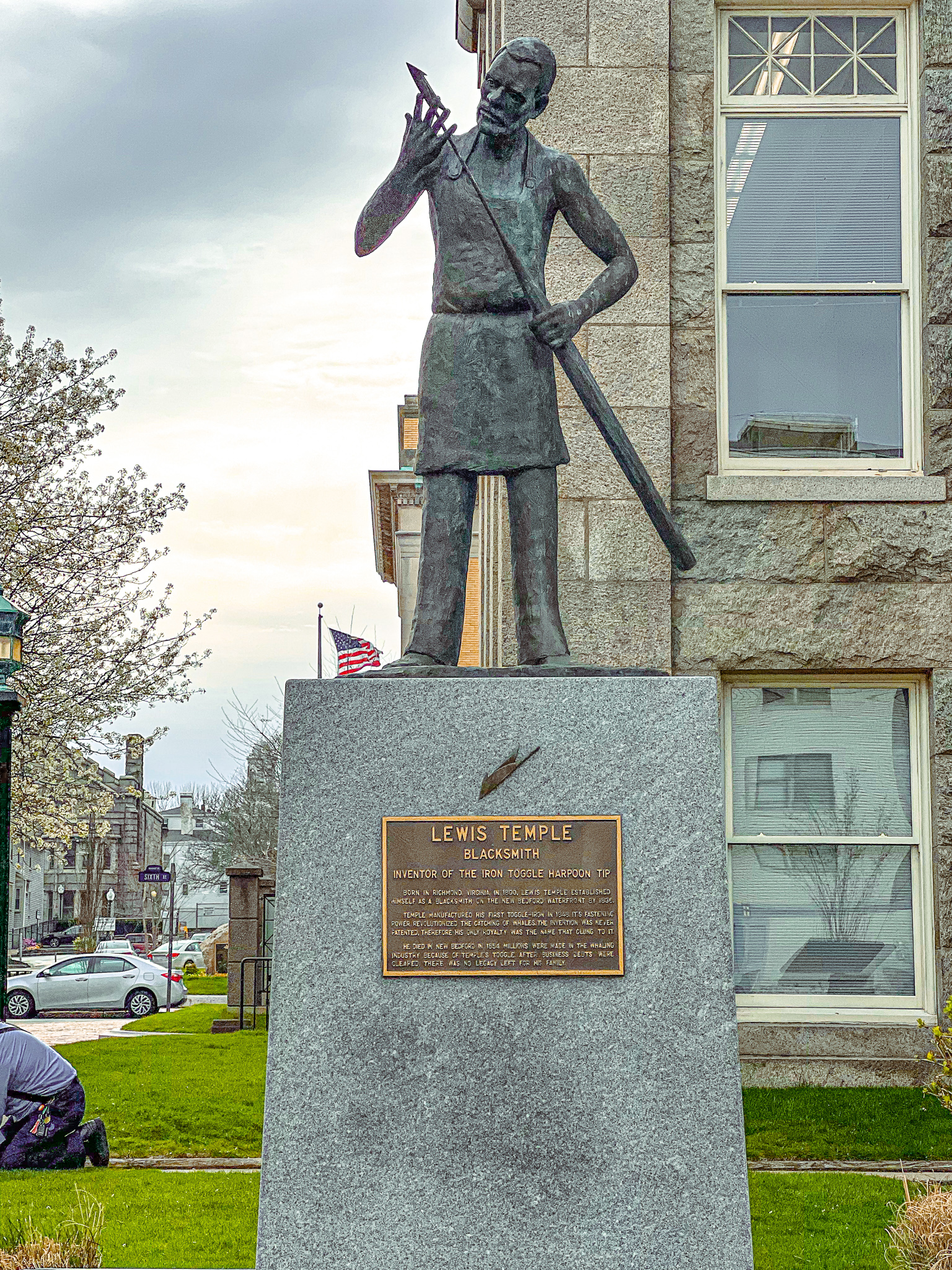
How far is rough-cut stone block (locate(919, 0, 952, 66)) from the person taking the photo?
11.0m

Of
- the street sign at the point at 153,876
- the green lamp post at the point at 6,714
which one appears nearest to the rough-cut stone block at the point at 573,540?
the green lamp post at the point at 6,714

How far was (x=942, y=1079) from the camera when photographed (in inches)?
388

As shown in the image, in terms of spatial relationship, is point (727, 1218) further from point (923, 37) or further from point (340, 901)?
point (923, 37)

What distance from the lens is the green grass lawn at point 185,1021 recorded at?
899 inches

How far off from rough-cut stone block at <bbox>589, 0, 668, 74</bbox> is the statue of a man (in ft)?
15.8

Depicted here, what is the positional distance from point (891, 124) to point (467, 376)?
248 inches

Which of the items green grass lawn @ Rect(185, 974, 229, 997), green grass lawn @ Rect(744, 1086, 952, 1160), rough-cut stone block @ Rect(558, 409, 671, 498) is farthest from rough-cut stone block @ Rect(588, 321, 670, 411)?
green grass lawn @ Rect(185, 974, 229, 997)

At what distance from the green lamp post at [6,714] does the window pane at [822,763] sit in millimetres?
5481

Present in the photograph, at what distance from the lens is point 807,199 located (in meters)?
11.3

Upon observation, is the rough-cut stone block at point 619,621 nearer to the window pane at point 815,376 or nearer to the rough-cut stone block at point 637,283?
the window pane at point 815,376

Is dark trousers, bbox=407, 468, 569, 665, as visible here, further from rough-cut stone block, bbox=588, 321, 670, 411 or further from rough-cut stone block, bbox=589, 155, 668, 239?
rough-cut stone block, bbox=589, 155, 668, 239

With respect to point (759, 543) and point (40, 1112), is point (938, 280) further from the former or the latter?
point (40, 1112)

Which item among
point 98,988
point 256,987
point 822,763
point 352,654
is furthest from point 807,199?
point 98,988

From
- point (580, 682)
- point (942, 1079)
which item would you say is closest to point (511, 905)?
point (580, 682)
